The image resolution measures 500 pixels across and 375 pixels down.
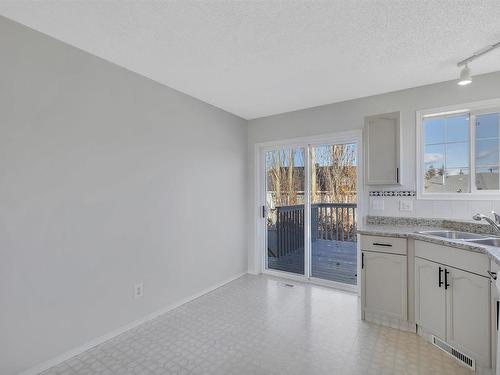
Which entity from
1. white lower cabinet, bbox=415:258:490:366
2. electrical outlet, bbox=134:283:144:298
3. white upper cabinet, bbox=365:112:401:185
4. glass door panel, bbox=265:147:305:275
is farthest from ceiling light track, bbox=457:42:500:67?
electrical outlet, bbox=134:283:144:298

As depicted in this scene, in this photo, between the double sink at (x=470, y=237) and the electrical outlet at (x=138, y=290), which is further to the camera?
the electrical outlet at (x=138, y=290)

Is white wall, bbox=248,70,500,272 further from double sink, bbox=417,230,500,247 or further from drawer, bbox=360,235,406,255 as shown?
drawer, bbox=360,235,406,255

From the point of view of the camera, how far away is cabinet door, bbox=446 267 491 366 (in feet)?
5.75

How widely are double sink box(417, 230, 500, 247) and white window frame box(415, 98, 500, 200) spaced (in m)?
0.40

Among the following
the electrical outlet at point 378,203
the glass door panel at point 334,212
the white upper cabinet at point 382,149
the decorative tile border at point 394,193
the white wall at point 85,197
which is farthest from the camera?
the glass door panel at point 334,212

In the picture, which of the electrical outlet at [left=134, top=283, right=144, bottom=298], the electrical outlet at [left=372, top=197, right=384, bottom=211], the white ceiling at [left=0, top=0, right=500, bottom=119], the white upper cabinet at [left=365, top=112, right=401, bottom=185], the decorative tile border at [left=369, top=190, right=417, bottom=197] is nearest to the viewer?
the white ceiling at [left=0, top=0, right=500, bottom=119]

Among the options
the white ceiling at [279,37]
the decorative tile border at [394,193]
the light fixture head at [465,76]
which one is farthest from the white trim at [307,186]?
the light fixture head at [465,76]

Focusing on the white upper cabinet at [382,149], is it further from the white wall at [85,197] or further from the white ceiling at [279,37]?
the white wall at [85,197]

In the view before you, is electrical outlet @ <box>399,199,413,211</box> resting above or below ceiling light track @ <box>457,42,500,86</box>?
below

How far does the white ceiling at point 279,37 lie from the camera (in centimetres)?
160

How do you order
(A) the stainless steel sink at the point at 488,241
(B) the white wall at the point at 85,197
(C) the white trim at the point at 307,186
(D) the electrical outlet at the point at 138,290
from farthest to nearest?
1. (C) the white trim at the point at 307,186
2. (D) the electrical outlet at the point at 138,290
3. (A) the stainless steel sink at the point at 488,241
4. (B) the white wall at the point at 85,197

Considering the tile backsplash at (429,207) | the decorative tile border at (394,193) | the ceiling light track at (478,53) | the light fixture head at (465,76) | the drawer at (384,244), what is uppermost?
the ceiling light track at (478,53)

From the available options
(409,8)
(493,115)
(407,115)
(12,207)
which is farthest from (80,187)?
(493,115)

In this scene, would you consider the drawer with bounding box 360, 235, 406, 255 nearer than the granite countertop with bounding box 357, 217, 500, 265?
No
